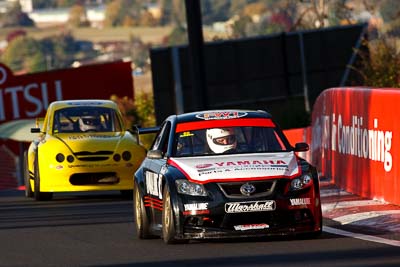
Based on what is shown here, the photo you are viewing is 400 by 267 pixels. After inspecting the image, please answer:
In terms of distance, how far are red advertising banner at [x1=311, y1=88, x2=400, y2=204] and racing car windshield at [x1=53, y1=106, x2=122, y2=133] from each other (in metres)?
3.42

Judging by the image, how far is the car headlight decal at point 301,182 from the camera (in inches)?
555

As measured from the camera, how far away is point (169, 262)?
1274cm

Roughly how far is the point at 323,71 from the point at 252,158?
31370 millimetres

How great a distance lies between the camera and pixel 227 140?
1517 centimetres

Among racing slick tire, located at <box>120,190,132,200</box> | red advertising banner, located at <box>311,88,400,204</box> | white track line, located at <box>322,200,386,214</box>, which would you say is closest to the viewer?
red advertising banner, located at <box>311,88,400,204</box>

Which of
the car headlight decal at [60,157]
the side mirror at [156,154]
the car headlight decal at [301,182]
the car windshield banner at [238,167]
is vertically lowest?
the car headlight decal at [60,157]

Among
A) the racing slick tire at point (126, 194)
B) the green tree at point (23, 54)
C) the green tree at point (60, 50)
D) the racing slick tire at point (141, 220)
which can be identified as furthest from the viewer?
the green tree at point (60, 50)

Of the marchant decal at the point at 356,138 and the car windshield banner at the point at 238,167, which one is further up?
the car windshield banner at the point at 238,167

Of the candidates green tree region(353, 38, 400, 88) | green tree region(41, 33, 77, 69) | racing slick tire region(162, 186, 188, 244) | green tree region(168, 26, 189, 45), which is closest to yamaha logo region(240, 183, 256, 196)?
racing slick tire region(162, 186, 188, 244)

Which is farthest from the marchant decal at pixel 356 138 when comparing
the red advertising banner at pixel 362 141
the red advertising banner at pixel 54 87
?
the red advertising banner at pixel 54 87

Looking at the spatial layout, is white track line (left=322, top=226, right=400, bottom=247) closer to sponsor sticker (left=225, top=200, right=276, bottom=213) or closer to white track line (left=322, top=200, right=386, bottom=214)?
sponsor sticker (left=225, top=200, right=276, bottom=213)

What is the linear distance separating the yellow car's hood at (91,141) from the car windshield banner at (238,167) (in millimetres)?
7715

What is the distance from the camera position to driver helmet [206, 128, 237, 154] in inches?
595

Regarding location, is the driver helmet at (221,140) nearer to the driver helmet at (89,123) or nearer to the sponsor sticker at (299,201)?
the sponsor sticker at (299,201)
